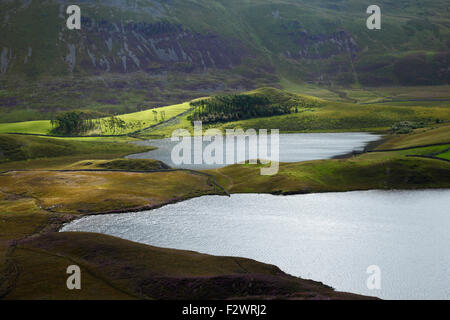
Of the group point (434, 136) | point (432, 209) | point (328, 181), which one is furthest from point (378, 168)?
point (434, 136)

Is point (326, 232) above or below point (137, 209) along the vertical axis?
below

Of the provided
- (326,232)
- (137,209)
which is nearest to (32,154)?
(137,209)

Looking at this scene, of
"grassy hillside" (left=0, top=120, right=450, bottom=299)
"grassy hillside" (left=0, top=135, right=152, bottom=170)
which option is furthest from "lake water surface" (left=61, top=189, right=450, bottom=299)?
"grassy hillside" (left=0, top=135, right=152, bottom=170)

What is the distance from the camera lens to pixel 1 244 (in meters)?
57.9

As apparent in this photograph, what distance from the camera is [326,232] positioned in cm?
7144

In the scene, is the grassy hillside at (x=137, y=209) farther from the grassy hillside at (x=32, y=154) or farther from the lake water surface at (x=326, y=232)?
the lake water surface at (x=326, y=232)

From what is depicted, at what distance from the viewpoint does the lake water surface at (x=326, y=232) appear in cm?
5322

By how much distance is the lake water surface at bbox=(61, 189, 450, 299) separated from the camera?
175 feet

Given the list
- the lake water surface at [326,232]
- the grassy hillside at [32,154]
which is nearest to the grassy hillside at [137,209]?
the grassy hillside at [32,154]

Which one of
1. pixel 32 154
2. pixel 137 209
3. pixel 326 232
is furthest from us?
pixel 32 154

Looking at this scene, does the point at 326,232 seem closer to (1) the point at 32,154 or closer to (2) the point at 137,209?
(2) the point at 137,209

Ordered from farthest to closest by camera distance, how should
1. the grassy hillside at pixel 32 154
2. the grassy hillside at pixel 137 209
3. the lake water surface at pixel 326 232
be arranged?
the grassy hillside at pixel 32 154, the lake water surface at pixel 326 232, the grassy hillside at pixel 137 209

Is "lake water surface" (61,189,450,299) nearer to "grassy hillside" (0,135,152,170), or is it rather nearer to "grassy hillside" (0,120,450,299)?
"grassy hillside" (0,120,450,299)
